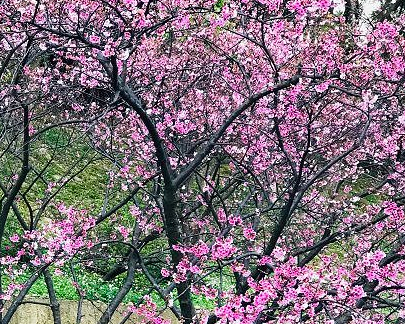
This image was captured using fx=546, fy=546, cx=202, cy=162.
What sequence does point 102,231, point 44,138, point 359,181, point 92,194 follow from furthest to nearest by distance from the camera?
point 359,181, point 44,138, point 92,194, point 102,231

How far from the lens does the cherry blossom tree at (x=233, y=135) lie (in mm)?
3318

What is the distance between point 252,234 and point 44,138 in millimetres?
9433

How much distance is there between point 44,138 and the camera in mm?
12023

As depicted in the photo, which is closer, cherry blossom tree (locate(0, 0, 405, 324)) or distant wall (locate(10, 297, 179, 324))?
cherry blossom tree (locate(0, 0, 405, 324))

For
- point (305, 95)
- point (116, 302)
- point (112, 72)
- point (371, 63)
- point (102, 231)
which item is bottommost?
point (116, 302)

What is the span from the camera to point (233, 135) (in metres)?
6.24

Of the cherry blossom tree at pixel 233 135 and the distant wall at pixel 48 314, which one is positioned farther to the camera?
the distant wall at pixel 48 314

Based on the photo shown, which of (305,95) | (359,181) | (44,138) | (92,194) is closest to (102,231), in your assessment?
(92,194)

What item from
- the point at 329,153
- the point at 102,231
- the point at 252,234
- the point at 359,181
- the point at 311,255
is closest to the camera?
the point at 252,234

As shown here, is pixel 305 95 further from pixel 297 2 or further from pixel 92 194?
pixel 92 194

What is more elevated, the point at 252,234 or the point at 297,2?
the point at 297,2

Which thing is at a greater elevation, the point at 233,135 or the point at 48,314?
the point at 233,135

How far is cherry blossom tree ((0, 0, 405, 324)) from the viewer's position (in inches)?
131

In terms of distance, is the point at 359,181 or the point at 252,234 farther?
the point at 359,181
